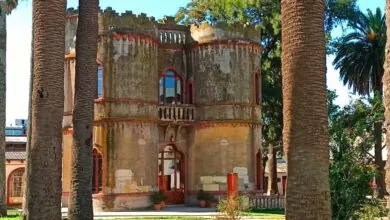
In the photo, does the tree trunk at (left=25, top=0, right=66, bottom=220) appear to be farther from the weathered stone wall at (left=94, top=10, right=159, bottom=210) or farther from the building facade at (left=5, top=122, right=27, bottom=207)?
the building facade at (left=5, top=122, right=27, bottom=207)

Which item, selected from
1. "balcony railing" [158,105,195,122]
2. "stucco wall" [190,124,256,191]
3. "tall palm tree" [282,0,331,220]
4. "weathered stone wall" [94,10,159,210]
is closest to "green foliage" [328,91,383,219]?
"tall palm tree" [282,0,331,220]

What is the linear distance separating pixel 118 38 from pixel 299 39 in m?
20.2

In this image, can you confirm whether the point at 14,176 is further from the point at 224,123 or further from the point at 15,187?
the point at 224,123

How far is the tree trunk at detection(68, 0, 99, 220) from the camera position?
17203 millimetres

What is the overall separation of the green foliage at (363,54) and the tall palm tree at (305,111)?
29.3m

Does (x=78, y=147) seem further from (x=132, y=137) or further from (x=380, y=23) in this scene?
(x=380, y=23)

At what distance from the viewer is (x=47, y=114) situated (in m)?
13.8

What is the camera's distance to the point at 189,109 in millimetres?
32031

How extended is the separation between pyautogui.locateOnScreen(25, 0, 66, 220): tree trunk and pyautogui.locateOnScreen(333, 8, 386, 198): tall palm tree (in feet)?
91.8

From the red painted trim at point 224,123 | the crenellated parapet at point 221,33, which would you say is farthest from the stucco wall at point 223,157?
the crenellated parapet at point 221,33

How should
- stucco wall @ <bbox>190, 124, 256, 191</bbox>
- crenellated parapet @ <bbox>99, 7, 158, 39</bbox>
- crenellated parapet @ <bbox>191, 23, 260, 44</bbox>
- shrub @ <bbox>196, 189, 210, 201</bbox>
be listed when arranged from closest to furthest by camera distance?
crenellated parapet @ <bbox>99, 7, 158, 39</bbox> → shrub @ <bbox>196, 189, 210, 201</bbox> → stucco wall @ <bbox>190, 124, 256, 191</bbox> → crenellated parapet @ <bbox>191, 23, 260, 44</bbox>

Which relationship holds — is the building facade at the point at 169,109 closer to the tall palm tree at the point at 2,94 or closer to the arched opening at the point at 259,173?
the arched opening at the point at 259,173

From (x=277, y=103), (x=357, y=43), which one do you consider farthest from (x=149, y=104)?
(x=357, y=43)

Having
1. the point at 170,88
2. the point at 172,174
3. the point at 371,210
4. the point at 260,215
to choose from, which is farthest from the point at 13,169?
the point at 371,210
